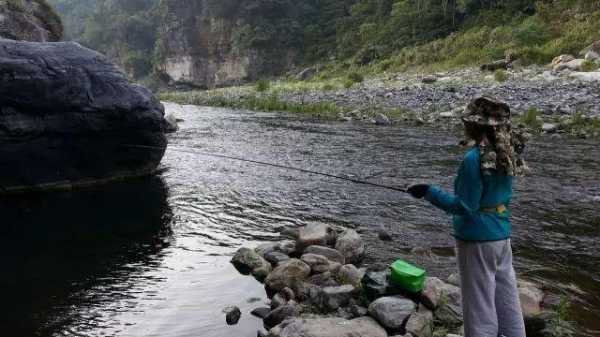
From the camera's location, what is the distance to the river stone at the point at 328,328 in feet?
15.7

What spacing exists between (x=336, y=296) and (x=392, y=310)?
757mm

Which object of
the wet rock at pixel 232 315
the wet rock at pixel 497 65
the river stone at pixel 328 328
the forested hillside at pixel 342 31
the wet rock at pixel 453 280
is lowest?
the wet rock at pixel 232 315

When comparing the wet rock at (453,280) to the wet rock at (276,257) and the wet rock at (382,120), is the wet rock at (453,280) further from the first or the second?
the wet rock at (382,120)

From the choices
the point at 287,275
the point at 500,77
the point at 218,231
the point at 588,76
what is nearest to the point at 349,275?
the point at 287,275

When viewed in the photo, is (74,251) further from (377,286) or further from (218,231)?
(377,286)

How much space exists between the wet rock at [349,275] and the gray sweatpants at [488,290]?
216cm

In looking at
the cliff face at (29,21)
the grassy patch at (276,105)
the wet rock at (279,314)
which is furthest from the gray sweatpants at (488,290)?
the grassy patch at (276,105)

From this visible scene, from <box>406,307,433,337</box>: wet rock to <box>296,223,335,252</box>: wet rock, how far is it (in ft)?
7.74

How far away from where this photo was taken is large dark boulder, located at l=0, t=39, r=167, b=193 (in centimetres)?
1044

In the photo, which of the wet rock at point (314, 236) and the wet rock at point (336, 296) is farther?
the wet rock at point (314, 236)

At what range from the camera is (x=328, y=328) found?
4.87 meters

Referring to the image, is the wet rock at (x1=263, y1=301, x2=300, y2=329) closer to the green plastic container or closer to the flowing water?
the flowing water

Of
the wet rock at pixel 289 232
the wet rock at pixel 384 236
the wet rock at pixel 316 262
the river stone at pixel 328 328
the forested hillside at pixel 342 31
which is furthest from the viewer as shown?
the forested hillside at pixel 342 31

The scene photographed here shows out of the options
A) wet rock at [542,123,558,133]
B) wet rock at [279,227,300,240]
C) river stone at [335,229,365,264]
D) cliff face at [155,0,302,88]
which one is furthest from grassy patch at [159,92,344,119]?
cliff face at [155,0,302,88]
